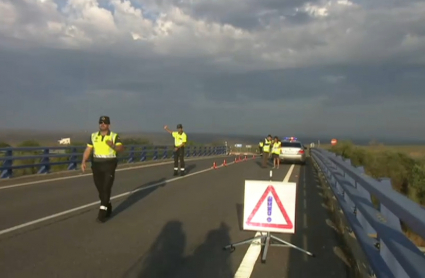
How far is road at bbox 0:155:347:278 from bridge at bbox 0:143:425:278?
16 mm

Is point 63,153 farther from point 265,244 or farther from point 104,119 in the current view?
point 265,244

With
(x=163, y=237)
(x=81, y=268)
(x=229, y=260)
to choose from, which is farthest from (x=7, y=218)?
(x=229, y=260)

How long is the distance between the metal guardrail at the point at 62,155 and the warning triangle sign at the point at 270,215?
1327 centimetres

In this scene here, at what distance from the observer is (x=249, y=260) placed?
754 cm

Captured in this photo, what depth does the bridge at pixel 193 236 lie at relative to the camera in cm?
541

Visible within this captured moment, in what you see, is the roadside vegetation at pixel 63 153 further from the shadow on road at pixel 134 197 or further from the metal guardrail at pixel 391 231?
the metal guardrail at pixel 391 231

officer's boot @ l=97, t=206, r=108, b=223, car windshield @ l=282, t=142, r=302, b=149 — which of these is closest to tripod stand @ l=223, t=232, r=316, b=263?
officer's boot @ l=97, t=206, r=108, b=223

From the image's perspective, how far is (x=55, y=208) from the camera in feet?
39.7

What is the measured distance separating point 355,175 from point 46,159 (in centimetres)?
1648

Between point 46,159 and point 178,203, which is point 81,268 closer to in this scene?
point 178,203

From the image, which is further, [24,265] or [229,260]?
[229,260]

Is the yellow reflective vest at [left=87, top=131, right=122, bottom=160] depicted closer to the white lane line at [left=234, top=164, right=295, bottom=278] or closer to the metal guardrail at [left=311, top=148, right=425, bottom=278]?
the white lane line at [left=234, top=164, right=295, bottom=278]

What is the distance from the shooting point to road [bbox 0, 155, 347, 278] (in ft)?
22.8

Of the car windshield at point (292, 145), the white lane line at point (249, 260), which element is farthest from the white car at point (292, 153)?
the white lane line at point (249, 260)
